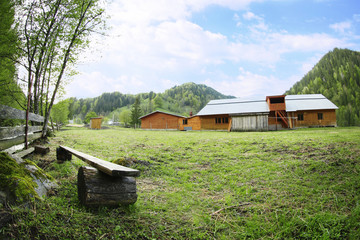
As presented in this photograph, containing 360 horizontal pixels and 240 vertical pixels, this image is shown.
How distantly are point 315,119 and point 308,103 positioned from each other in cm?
340

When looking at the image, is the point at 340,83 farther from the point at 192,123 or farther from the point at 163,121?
the point at 163,121

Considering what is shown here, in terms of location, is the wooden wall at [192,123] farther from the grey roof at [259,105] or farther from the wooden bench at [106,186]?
the wooden bench at [106,186]

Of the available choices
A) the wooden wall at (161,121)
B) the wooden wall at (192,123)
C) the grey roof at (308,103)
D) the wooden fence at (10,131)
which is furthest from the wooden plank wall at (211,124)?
the wooden fence at (10,131)

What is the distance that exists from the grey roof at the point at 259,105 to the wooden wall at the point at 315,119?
916 millimetres

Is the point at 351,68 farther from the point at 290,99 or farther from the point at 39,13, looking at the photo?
the point at 39,13

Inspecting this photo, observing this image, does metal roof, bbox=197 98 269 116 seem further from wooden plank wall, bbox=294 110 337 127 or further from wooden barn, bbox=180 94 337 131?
wooden plank wall, bbox=294 110 337 127

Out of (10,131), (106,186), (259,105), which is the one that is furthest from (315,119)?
(10,131)

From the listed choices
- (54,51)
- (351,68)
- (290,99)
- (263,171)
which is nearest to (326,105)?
(290,99)

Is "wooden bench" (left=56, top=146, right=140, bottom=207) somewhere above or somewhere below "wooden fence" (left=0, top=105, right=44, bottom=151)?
below

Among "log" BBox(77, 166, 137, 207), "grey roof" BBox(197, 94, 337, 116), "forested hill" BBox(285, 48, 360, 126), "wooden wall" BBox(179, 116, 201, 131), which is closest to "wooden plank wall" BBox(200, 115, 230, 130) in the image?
"grey roof" BBox(197, 94, 337, 116)

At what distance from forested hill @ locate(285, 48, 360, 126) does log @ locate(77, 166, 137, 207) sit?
69.9 metres

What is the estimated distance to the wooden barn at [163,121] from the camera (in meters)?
42.6

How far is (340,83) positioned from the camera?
97.5 m

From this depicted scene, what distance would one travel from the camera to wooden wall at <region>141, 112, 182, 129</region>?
4275cm
